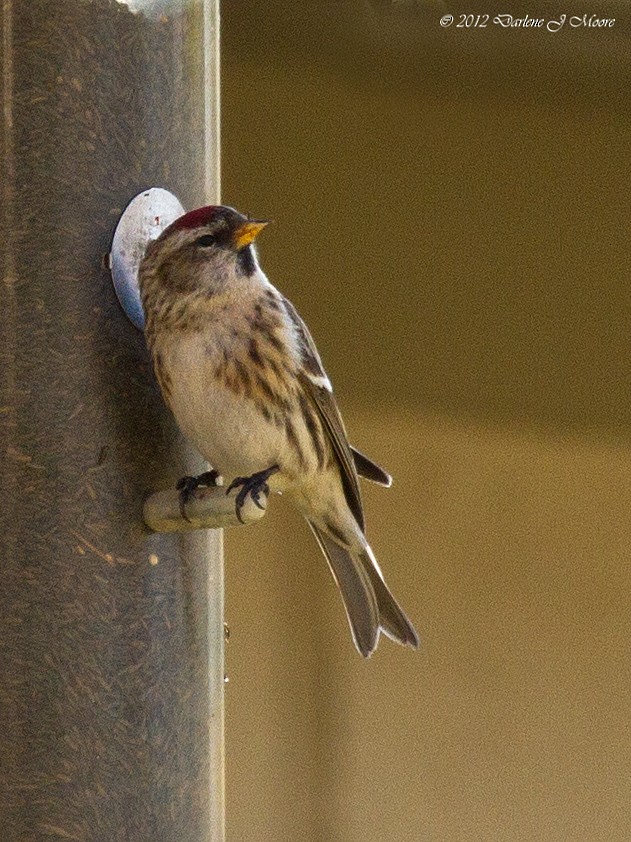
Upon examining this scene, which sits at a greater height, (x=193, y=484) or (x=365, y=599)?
(x=193, y=484)

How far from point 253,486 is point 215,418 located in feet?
0.31

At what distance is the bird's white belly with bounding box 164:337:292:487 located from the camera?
74.0 inches

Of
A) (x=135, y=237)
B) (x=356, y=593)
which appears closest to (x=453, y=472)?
(x=356, y=593)

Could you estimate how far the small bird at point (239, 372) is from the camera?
189cm

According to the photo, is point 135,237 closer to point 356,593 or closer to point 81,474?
point 81,474

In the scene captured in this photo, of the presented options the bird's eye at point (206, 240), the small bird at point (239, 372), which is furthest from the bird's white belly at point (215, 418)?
the bird's eye at point (206, 240)

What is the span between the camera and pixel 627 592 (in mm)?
3594

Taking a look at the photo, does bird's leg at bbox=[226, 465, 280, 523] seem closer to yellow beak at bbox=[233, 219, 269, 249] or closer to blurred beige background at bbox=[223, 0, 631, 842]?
yellow beak at bbox=[233, 219, 269, 249]

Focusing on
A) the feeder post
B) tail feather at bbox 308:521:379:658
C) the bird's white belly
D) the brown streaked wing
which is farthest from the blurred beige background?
the feeder post

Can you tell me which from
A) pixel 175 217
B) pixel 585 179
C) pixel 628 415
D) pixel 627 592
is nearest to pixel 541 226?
pixel 585 179

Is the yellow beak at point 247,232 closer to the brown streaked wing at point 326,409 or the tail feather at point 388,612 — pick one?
the brown streaked wing at point 326,409

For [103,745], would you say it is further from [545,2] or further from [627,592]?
[627,592]

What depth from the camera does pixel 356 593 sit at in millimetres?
2186

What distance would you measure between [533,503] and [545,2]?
120 cm
